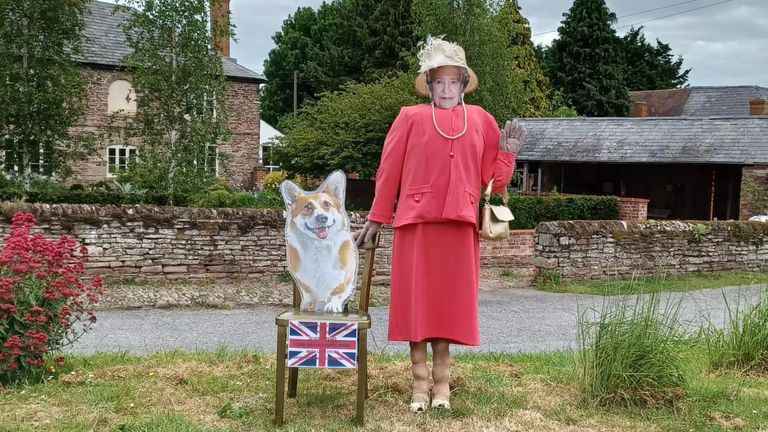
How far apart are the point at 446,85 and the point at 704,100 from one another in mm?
45144

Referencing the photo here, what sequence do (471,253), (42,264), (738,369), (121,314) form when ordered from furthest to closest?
1. (121,314)
2. (738,369)
3. (42,264)
4. (471,253)

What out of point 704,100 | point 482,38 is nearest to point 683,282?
point 482,38

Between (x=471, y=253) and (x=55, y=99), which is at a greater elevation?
(x=55, y=99)

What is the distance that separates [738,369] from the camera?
567 centimetres

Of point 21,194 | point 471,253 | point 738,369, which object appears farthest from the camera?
point 21,194

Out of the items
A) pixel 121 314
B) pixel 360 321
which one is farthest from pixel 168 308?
pixel 360 321

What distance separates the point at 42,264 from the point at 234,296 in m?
4.75

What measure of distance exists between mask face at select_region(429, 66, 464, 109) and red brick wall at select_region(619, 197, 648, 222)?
1465cm

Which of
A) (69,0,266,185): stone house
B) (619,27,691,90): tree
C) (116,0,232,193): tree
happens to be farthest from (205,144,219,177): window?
(619,27,691,90): tree

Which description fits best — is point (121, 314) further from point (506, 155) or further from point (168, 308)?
point (506, 155)

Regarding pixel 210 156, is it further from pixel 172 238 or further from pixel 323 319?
pixel 323 319

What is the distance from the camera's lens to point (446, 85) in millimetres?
4477

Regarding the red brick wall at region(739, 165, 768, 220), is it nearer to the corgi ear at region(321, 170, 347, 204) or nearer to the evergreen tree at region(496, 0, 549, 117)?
the evergreen tree at region(496, 0, 549, 117)

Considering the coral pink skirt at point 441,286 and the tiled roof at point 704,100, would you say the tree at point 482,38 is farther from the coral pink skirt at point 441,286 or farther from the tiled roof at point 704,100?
the tiled roof at point 704,100
